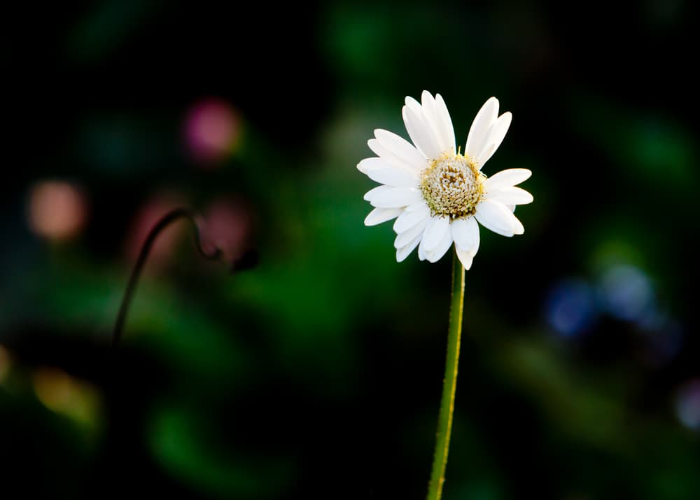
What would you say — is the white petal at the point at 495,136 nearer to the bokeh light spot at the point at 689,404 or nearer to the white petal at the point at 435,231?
the white petal at the point at 435,231

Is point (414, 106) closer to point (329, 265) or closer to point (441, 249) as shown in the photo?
point (441, 249)

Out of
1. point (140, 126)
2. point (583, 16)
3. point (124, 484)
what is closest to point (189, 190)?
point (140, 126)

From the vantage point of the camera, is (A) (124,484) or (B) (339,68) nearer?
(A) (124,484)

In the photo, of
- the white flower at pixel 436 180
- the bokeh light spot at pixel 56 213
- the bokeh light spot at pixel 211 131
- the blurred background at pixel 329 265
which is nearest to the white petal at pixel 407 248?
the white flower at pixel 436 180

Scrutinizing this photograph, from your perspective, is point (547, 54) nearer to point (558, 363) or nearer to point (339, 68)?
point (339, 68)

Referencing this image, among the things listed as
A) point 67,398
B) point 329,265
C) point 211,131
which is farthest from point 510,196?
point 211,131

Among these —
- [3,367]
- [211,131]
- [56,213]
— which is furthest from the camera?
[211,131]
